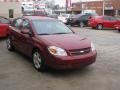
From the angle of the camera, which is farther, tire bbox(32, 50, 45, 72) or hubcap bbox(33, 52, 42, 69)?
hubcap bbox(33, 52, 42, 69)

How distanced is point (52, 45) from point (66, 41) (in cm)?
51

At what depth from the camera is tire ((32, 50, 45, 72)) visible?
7.21 m

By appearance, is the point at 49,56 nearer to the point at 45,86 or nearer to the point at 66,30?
the point at 45,86

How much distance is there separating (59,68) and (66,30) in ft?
6.66

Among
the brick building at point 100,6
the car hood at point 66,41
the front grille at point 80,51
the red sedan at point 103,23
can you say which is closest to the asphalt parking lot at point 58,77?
the front grille at point 80,51

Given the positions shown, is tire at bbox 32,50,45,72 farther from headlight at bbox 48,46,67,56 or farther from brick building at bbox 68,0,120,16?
brick building at bbox 68,0,120,16

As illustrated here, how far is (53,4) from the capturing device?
10494 centimetres

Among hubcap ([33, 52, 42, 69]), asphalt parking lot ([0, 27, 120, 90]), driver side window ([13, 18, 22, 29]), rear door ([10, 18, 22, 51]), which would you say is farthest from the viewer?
driver side window ([13, 18, 22, 29])

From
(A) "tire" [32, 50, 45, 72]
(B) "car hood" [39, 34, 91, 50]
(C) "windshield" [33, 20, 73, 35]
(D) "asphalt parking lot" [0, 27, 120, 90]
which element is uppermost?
(C) "windshield" [33, 20, 73, 35]

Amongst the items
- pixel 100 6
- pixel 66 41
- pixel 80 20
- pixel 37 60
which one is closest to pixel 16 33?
pixel 37 60

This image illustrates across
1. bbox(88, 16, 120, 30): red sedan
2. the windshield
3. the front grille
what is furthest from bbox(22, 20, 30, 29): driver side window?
bbox(88, 16, 120, 30): red sedan

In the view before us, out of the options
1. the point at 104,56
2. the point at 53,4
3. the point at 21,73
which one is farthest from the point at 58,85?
the point at 53,4

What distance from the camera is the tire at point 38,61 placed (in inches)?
284

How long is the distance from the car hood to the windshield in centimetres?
38
